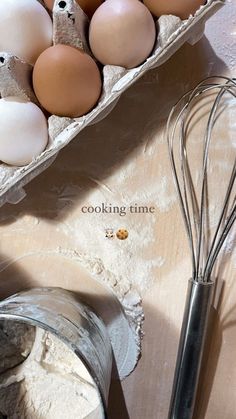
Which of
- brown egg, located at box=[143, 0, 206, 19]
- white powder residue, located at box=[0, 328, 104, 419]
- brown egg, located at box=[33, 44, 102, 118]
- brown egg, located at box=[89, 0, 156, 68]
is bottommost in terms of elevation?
white powder residue, located at box=[0, 328, 104, 419]

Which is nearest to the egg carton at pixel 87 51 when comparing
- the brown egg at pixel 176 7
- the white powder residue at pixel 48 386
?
the brown egg at pixel 176 7

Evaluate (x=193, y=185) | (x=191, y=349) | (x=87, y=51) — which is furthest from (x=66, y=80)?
(x=191, y=349)

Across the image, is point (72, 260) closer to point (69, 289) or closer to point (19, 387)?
point (69, 289)

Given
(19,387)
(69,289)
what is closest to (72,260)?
(69,289)

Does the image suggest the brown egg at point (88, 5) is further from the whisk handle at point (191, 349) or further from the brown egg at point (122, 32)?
the whisk handle at point (191, 349)

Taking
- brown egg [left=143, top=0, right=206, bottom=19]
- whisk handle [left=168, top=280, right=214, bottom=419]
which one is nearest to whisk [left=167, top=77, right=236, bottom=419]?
whisk handle [left=168, top=280, right=214, bottom=419]

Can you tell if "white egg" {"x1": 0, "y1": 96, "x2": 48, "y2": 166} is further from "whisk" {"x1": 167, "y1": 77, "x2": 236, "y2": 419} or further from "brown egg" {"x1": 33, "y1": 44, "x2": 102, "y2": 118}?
"whisk" {"x1": 167, "y1": 77, "x2": 236, "y2": 419}
